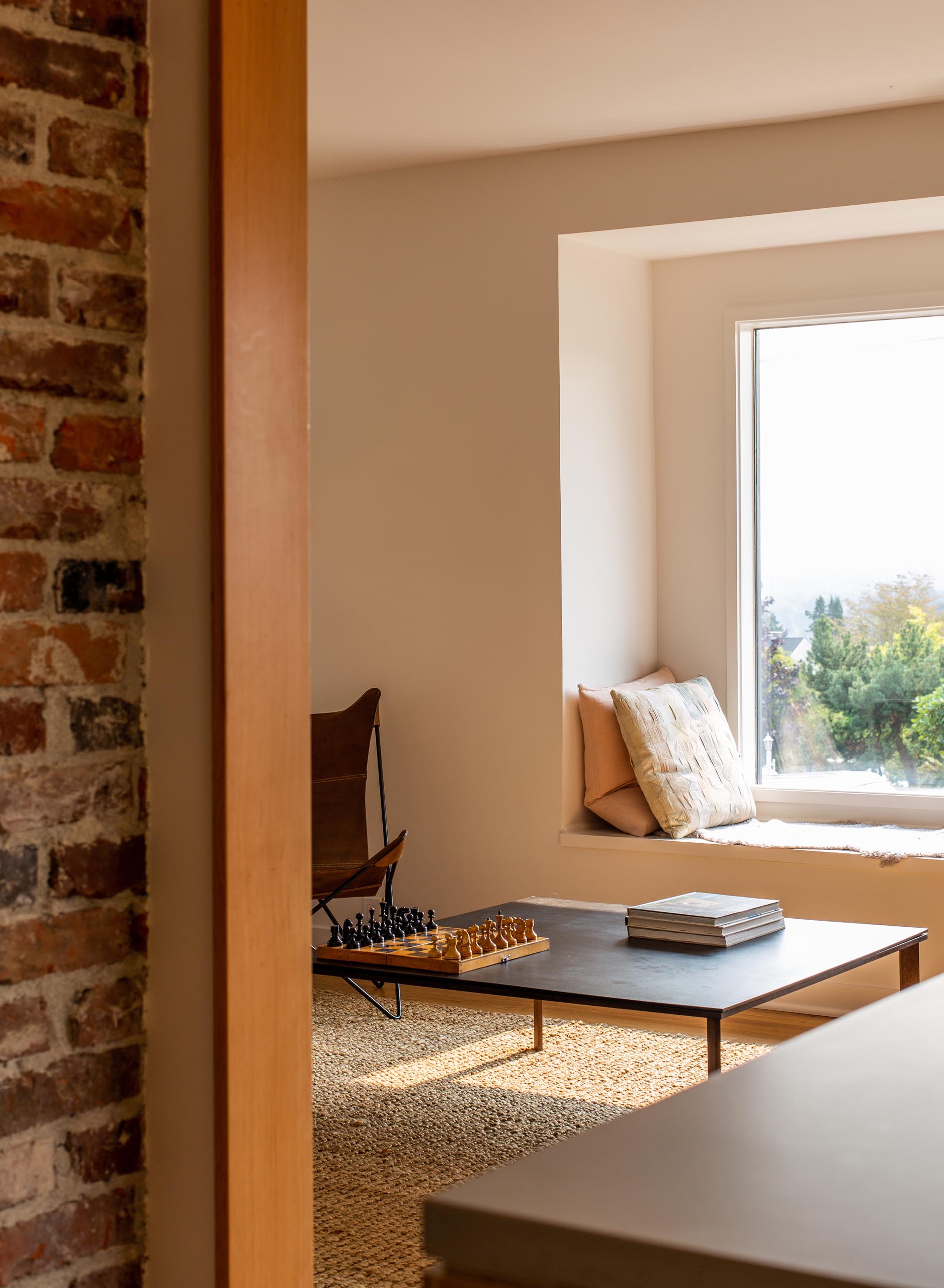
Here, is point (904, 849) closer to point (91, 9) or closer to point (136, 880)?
point (136, 880)

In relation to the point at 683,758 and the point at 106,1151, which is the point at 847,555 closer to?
the point at 683,758

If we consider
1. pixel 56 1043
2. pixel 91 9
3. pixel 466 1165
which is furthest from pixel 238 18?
pixel 466 1165

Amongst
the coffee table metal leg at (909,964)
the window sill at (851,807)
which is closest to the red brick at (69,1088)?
the coffee table metal leg at (909,964)

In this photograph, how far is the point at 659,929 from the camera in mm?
3332

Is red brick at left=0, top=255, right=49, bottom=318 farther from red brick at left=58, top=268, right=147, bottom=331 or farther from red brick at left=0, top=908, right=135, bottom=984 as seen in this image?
red brick at left=0, top=908, right=135, bottom=984

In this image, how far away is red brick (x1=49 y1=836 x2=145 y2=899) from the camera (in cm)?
136

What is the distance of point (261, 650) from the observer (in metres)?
1.42

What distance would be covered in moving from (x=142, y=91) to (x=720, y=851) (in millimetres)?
3512

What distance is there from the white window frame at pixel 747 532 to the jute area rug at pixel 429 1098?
127 cm

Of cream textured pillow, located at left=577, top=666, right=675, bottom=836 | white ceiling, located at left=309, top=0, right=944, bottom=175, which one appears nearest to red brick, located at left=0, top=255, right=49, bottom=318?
white ceiling, located at left=309, top=0, right=944, bottom=175

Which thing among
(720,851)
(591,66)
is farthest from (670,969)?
(591,66)

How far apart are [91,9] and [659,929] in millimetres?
2521

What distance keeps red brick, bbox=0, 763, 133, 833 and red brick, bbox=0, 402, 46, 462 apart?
0.31 metres

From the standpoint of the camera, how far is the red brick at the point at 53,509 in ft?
4.39
